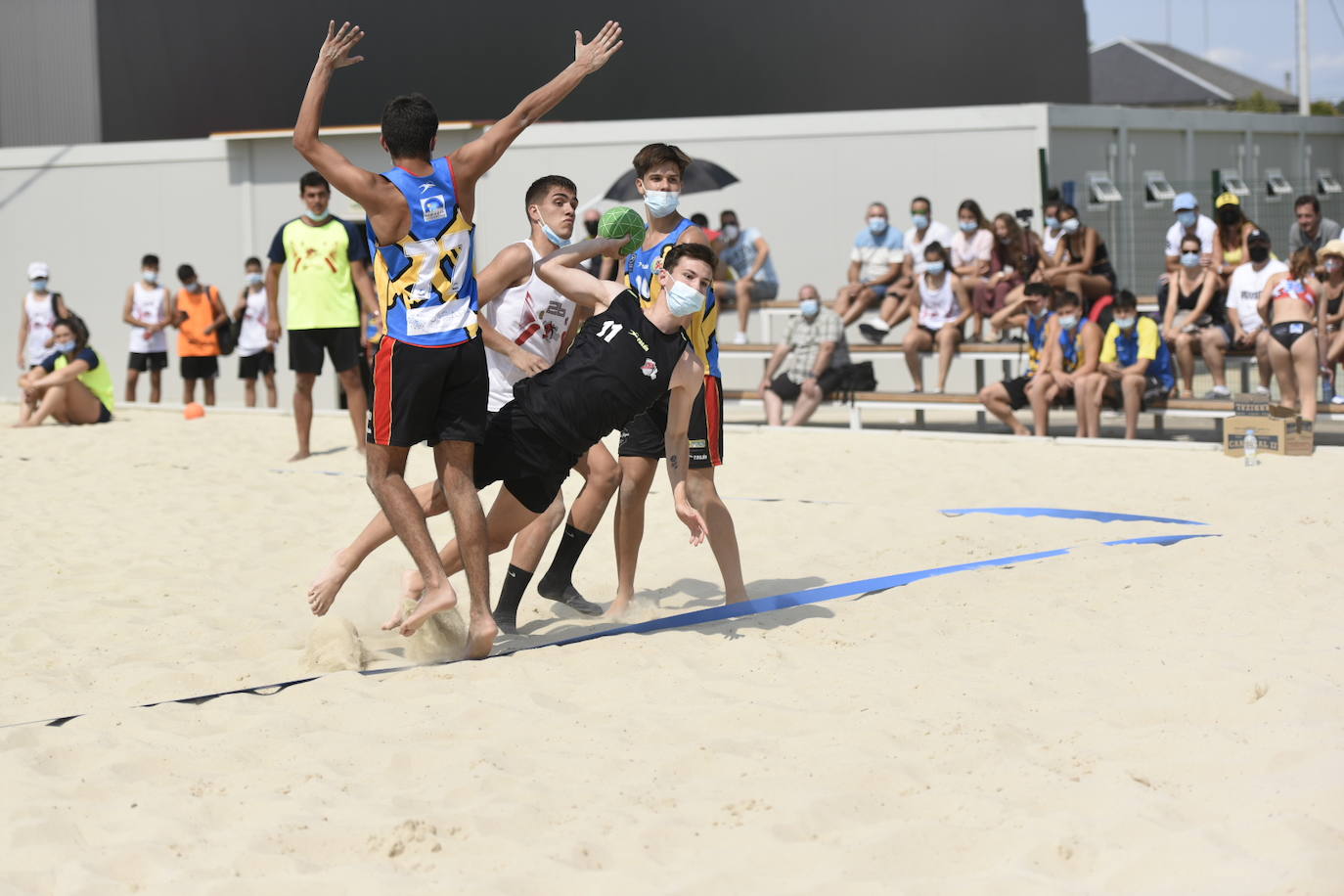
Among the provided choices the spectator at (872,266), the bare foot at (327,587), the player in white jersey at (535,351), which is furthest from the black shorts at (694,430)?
the spectator at (872,266)

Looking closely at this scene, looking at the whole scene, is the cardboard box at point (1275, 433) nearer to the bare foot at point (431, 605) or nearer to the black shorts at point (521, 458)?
the black shorts at point (521, 458)

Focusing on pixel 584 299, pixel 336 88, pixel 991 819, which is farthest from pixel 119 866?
pixel 336 88

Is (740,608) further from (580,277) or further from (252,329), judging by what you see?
(252,329)

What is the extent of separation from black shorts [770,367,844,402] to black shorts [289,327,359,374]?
3908 mm

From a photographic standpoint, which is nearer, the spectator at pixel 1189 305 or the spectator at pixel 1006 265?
the spectator at pixel 1189 305

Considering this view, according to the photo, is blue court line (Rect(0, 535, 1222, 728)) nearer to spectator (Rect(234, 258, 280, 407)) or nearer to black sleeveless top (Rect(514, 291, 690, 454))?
black sleeveless top (Rect(514, 291, 690, 454))

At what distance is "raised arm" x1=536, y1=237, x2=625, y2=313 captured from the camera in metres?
5.24

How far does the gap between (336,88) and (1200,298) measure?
13949 millimetres

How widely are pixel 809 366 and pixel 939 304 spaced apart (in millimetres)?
1381

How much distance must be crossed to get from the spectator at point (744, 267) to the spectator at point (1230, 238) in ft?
14.7

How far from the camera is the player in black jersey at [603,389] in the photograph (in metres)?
5.05

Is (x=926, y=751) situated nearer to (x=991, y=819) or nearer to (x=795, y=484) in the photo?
(x=991, y=819)

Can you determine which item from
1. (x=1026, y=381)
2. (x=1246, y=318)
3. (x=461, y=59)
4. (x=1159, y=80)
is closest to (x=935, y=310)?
(x=1026, y=381)

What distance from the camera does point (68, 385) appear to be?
40.2ft
